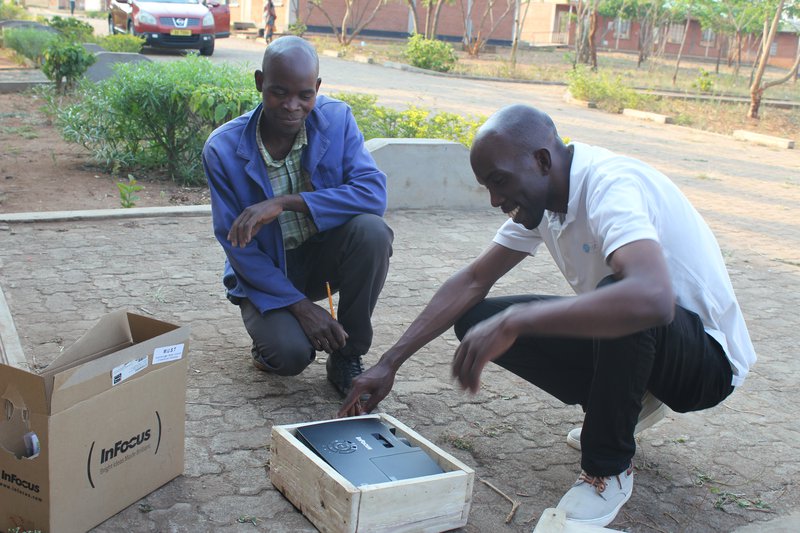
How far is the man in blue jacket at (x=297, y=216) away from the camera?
312 centimetres

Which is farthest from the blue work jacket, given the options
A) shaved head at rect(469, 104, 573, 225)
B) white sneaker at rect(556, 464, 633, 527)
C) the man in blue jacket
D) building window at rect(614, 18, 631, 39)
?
building window at rect(614, 18, 631, 39)

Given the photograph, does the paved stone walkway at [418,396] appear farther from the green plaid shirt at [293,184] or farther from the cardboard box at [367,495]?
the green plaid shirt at [293,184]

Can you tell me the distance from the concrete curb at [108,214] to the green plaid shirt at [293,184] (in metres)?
2.95

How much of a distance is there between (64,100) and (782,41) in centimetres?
5950

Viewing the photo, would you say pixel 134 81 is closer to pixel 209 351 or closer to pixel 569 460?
pixel 209 351

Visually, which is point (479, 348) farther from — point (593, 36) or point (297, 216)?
point (593, 36)

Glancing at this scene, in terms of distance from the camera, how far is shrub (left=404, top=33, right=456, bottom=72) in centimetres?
2362

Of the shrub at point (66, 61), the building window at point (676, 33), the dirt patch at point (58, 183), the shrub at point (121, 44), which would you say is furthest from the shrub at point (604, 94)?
the building window at point (676, 33)

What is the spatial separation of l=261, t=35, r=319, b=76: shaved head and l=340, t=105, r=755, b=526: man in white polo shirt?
3.10 ft

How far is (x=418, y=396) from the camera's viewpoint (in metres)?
3.53

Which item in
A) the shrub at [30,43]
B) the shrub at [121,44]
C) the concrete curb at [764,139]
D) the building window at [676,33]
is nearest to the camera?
the concrete curb at [764,139]

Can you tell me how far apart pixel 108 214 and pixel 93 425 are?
3928 mm

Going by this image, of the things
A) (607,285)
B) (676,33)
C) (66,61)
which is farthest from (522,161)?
(676,33)

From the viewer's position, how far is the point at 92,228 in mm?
5668
